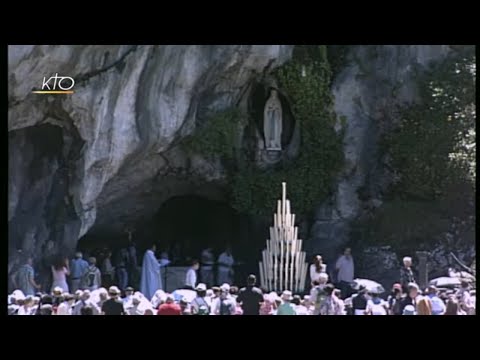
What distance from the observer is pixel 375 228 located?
20281 millimetres

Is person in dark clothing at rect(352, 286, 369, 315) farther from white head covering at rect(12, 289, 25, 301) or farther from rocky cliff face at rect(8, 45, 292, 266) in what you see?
rocky cliff face at rect(8, 45, 292, 266)

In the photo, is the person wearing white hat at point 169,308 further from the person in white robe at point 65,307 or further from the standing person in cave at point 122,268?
the standing person in cave at point 122,268

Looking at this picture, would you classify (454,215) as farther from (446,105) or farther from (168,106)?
(168,106)

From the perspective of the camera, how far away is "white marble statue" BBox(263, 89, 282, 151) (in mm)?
20797

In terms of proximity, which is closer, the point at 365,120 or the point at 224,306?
the point at 224,306

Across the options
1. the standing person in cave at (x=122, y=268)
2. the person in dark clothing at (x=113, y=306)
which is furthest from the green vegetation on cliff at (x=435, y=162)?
the person in dark clothing at (x=113, y=306)

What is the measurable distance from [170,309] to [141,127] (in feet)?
18.5

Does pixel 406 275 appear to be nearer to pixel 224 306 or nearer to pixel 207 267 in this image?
pixel 207 267

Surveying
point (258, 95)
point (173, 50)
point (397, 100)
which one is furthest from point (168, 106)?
point (397, 100)

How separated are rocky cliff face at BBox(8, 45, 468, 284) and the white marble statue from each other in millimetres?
539

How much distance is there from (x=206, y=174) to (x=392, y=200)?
333cm

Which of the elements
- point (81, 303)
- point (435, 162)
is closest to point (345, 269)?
point (435, 162)

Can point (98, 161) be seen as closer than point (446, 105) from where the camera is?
Yes

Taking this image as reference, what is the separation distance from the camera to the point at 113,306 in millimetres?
14078
